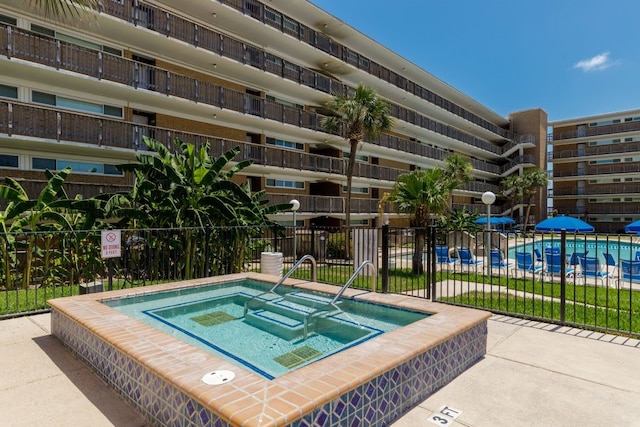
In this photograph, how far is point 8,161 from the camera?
14.4 m

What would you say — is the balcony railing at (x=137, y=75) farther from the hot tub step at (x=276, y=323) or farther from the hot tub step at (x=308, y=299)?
the hot tub step at (x=276, y=323)

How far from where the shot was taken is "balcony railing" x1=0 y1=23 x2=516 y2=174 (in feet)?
43.6

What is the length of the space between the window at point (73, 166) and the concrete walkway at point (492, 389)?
11.5 metres

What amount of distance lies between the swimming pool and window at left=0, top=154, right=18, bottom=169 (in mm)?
12518

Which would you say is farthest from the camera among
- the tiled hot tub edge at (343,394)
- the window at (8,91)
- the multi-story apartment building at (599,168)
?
the multi-story apartment building at (599,168)

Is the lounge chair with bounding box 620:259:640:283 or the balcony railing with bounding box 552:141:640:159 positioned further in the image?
the balcony railing with bounding box 552:141:640:159

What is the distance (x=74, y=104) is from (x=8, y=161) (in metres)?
3.41

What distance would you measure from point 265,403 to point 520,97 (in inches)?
2477

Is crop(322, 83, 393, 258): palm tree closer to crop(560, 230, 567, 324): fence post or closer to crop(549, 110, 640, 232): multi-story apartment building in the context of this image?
crop(560, 230, 567, 324): fence post

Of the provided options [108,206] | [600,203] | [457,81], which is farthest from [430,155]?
[108,206]

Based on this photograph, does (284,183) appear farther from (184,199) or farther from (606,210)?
(606,210)

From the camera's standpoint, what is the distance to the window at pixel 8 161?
1422 centimetres

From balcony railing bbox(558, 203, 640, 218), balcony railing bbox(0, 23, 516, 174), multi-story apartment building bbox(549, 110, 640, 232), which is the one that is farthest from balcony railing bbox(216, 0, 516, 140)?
balcony railing bbox(558, 203, 640, 218)

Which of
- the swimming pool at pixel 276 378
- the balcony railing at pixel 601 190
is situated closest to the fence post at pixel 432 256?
the swimming pool at pixel 276 378
